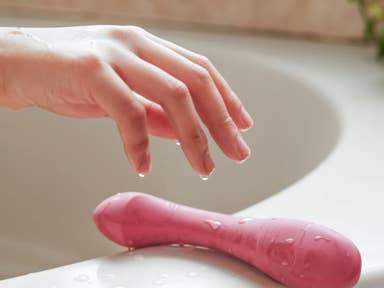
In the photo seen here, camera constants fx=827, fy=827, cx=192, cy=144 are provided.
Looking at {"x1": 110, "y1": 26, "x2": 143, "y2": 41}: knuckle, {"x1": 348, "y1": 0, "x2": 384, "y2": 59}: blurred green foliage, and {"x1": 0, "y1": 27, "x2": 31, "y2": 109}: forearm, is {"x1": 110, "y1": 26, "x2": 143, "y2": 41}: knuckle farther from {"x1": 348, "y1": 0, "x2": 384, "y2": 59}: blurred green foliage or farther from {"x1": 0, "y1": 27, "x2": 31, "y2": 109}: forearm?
{"x1": 348, "y1": 0, "x2": 384, "y2": 59}: blurred green foliage

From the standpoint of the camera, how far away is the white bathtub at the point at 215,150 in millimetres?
1143

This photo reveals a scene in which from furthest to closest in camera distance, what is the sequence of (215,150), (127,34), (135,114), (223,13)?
(223,13)
(215,150)
(127,34)
(135,114)

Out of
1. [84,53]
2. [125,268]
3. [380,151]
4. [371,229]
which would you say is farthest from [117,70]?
[380,151]

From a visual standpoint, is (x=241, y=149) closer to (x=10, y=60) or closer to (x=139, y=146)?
(x=139, y=146)

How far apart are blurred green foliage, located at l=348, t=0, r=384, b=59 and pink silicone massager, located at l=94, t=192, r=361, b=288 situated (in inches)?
27.5

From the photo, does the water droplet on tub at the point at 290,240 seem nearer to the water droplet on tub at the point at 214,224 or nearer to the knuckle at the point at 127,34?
the water droplet on tub at the point at 214,224

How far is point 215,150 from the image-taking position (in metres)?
1.25

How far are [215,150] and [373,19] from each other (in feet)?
1.07

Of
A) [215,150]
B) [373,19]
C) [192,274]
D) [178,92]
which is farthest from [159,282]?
[373,19]

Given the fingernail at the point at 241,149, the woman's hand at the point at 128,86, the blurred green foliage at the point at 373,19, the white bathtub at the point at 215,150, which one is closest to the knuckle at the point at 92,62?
the woman's hand at the point at 128,86

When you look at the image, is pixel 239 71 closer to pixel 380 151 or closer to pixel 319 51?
pixel 319 51

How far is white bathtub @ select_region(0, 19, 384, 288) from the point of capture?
1143 mm

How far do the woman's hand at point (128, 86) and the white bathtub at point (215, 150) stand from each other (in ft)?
1.16

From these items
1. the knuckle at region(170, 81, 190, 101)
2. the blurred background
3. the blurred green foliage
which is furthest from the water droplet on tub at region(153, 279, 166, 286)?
the blurred background
